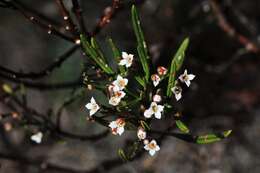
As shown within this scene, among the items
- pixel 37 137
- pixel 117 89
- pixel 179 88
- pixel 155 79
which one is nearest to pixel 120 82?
pixel 117 89

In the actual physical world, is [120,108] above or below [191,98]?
below

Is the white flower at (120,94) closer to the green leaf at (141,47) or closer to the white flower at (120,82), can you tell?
the white flower at (120,82)

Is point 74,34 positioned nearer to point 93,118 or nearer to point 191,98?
point 93,118

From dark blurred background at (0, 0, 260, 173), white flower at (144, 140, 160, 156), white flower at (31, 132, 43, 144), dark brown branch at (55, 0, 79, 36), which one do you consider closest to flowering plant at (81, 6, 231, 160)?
white flower at (144, 140, 160, 156)

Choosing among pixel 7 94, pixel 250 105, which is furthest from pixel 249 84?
pixel 7 94

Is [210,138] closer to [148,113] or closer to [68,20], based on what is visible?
[148,113]
